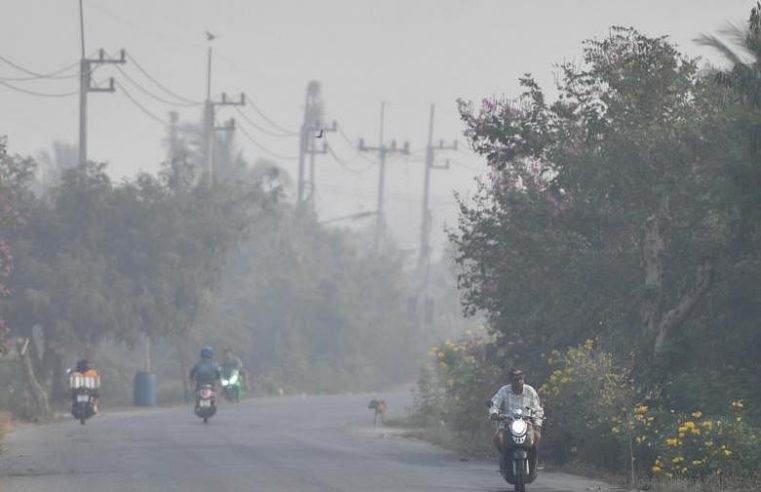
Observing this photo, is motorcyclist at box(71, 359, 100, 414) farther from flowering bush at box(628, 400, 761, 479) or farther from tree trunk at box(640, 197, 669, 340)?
flowering bush at box(628, 400, 761, 479)

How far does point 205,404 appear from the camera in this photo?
36.4 meters

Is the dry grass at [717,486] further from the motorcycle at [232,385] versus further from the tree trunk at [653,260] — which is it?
the motorcycle at [232,385]

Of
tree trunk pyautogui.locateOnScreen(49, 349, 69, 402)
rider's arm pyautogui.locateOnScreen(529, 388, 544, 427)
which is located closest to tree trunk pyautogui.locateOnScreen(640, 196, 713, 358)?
rider's arm pyautogui.locateOnScreen(529, 388, 544, 427)

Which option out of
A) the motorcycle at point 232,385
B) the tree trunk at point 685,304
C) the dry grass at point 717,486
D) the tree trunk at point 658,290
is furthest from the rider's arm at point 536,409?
the motorcycle at point 232,385

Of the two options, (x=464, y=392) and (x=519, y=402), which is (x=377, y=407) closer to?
(x=464, y=392)

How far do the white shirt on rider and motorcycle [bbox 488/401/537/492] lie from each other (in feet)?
0.64

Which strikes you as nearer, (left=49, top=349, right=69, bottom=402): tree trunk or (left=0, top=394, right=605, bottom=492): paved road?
(left=0, top=394, right=605, bottom=492): paved road

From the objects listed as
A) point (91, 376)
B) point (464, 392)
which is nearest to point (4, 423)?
point (91, 376)

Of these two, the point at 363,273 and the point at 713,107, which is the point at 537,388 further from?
the point at 363,273

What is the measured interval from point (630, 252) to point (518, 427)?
7.75 metres

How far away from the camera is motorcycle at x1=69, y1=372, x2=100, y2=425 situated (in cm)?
3609

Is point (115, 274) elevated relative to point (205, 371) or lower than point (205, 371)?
elevated

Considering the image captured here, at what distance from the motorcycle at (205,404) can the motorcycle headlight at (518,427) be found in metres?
17.6

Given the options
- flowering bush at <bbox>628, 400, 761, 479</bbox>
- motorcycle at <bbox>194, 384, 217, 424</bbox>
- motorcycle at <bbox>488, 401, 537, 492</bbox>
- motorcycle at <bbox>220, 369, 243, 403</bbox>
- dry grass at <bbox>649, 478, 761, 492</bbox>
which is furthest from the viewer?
motorcycle at <bbox>220, 369, 243, 403</bbox>
